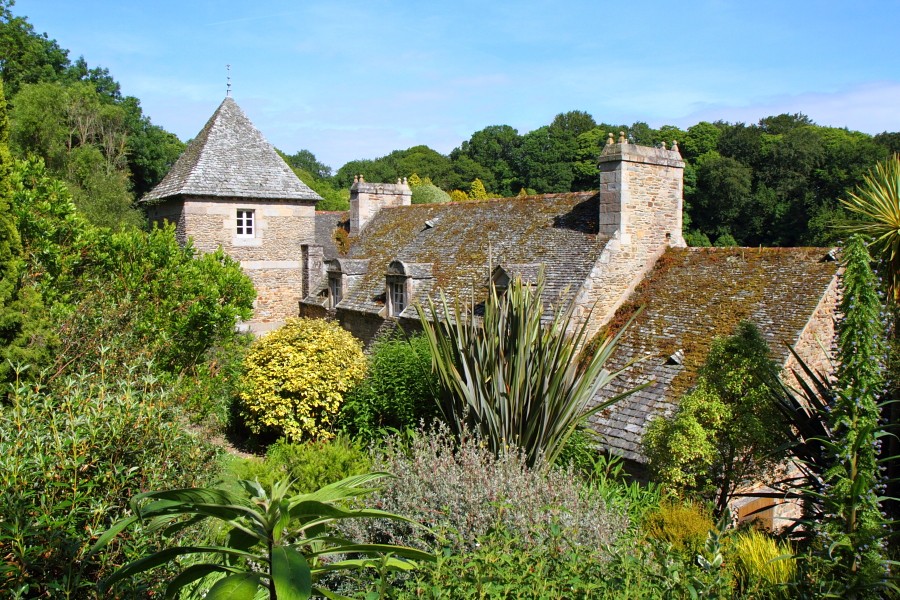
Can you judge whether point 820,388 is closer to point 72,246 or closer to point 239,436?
point 72,246

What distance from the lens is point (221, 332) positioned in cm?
872

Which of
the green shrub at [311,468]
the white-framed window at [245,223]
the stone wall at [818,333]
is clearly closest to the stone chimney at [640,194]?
the stone wall at [818,333]

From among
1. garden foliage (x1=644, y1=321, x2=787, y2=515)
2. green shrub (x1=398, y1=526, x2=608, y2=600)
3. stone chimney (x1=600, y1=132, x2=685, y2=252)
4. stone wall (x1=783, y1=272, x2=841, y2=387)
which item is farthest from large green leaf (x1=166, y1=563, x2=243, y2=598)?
stone chimney (x1=600, y1=132, x2=685, y2=252)

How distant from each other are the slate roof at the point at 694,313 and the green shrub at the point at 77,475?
769 cm

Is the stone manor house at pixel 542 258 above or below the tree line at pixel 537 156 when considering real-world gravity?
below

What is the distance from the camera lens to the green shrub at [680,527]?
248 inches

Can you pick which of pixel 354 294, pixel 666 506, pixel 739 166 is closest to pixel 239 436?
pixel 354 294

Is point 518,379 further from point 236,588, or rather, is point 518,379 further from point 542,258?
point 542,258

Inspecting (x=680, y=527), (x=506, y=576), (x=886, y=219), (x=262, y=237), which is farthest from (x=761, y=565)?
(x=262, y=237)

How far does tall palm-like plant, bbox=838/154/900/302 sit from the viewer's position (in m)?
7.72

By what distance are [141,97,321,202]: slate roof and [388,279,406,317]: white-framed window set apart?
5646 millimetres

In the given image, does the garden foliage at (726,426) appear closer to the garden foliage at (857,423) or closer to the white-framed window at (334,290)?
the garden foliage at (857,423)

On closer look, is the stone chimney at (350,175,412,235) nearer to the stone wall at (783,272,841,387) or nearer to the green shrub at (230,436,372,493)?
the green shrub at (230,436,372,493)

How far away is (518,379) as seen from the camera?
8453 millimetres
